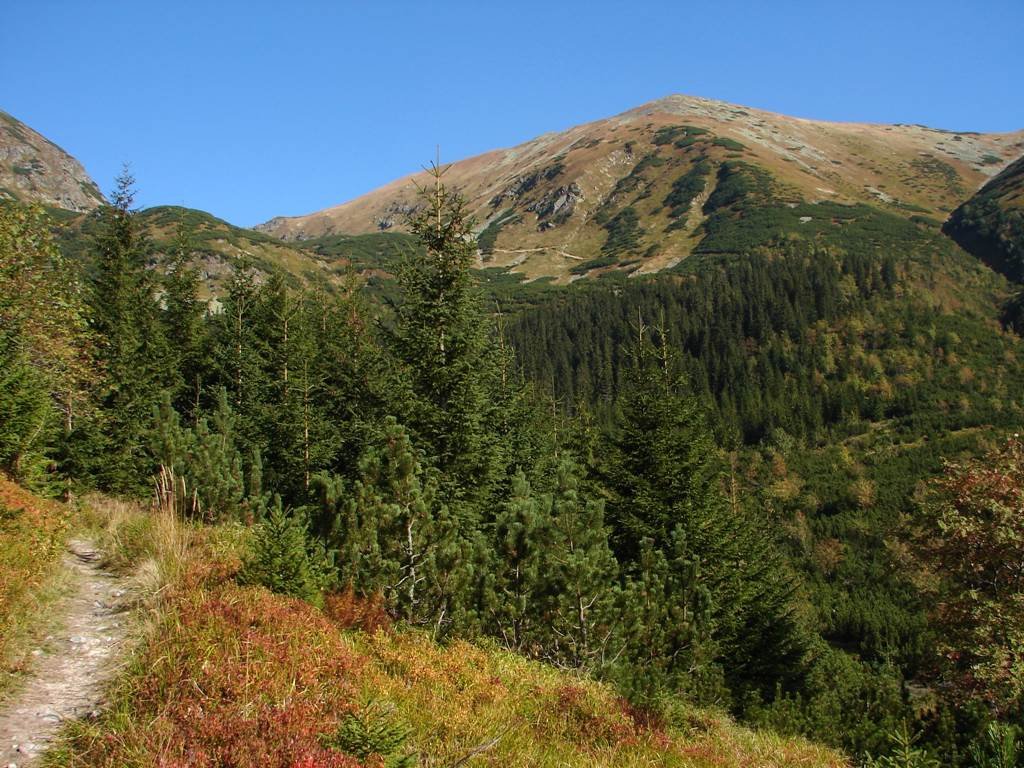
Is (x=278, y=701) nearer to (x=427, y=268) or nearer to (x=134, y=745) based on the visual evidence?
(x=134, y=745)

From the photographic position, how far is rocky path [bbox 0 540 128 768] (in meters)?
3.63

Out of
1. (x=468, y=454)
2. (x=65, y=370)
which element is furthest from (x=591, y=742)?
(x=65, y=370)

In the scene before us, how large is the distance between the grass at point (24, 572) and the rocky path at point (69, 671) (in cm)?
13

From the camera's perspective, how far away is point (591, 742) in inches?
209

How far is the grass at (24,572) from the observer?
4.44 m

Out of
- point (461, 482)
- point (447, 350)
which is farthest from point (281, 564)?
point (447, 350)

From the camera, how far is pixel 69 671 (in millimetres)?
4426

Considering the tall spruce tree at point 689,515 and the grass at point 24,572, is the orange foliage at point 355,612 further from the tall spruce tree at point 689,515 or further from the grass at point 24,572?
the tall spruce tree at point 689,515

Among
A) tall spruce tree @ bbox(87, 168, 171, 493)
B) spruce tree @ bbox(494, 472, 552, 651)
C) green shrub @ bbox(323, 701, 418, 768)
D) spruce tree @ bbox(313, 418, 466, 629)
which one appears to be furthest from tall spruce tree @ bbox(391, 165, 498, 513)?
green shrub @ bbox(323, 701, 418, 768)

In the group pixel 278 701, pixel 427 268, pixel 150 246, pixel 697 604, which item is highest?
pixel 150 246

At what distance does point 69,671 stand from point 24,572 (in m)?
1.79

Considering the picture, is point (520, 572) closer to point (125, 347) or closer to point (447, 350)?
point (447, 350)

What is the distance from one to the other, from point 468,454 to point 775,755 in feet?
31.0

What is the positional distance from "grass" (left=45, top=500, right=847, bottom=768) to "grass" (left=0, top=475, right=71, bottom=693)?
70 centimetres
